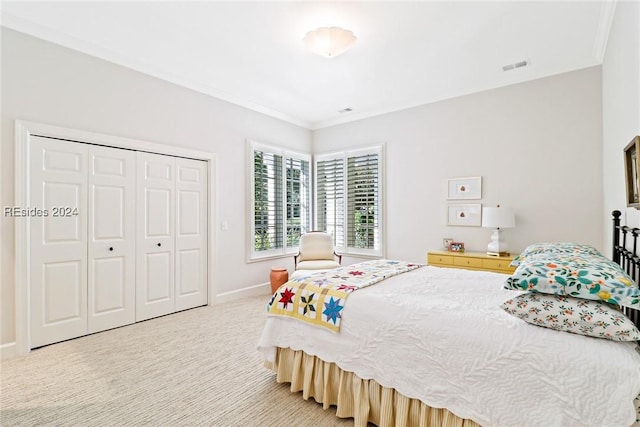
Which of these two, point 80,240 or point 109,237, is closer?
point 80,240

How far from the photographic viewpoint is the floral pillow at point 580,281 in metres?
1.34

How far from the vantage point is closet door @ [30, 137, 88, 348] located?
2969mm

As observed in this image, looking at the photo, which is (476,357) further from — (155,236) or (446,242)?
(155,236)

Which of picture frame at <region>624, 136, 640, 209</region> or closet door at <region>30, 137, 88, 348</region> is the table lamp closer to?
picture frame at <region>624, 136, 640, 209</region>

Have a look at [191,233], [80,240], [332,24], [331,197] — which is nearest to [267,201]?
[331,197]

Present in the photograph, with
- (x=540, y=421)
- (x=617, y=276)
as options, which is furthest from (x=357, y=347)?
(x=617, y=276)

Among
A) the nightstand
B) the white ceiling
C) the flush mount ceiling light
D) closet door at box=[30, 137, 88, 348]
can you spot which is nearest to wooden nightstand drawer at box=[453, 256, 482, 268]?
the nightstand

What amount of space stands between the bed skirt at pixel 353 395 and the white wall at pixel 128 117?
99.5 inches

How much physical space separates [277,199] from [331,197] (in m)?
1.02

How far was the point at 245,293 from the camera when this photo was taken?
479 cm

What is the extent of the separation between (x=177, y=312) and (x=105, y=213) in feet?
4.88

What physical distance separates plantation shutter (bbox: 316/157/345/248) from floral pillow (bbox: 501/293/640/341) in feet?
13.5

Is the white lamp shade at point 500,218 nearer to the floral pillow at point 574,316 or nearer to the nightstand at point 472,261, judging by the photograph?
the nightstand at point 472,261

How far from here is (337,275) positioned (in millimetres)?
2518
